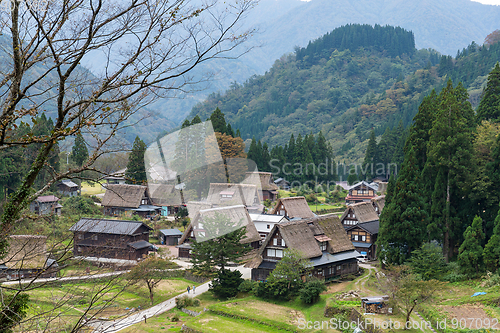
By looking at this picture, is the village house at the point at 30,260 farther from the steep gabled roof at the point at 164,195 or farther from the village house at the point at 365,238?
the village house at the point at 365,238

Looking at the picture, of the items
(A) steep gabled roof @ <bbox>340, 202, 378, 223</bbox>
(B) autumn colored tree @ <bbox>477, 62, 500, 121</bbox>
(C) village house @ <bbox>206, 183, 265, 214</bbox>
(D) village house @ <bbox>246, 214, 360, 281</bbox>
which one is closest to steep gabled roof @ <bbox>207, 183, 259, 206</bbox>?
(C) village house @ <bbox>206, 183, 265, 214</bbox>

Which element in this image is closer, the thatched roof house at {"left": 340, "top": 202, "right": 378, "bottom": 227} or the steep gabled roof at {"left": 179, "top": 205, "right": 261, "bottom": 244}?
the steep gabled roof at {"left": 179, "top": 205, "right": 261, "bottom": 244}

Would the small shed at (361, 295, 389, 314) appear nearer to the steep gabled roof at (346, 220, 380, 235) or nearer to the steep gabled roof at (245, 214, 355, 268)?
the steep gabled roof at (245, 214, 355, 268)

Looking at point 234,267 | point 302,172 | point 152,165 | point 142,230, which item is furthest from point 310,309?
point 302,172

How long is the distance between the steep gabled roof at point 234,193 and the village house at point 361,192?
13.0 m

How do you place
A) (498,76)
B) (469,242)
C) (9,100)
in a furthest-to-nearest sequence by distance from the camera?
(498,76) < (469,242) < (9,100)

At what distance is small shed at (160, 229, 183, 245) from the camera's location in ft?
102

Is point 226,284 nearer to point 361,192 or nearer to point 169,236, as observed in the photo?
point 169,236

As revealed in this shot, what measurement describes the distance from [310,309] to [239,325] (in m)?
3.79

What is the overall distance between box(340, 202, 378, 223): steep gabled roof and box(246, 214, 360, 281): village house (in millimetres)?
7533

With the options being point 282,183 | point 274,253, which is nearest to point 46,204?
point 274,253

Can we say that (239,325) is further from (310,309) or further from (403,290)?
(403,290)

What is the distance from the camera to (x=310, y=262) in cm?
2152

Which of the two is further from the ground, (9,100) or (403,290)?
(9,100)
